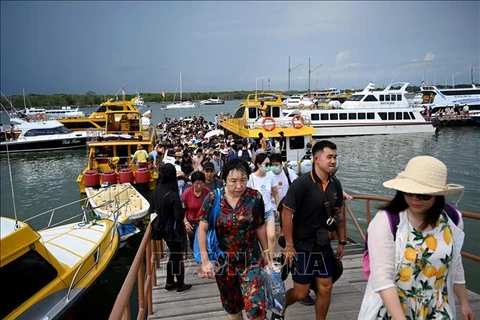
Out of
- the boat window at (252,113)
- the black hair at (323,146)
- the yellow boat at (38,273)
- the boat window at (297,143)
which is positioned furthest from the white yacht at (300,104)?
the black hair at (323,146)

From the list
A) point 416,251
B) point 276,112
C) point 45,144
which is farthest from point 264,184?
point 45,144

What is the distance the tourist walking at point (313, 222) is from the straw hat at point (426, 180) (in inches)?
45.7

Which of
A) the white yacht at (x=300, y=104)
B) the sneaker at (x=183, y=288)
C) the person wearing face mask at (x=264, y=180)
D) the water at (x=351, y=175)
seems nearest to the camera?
the sneaker at (x=183, y=288)

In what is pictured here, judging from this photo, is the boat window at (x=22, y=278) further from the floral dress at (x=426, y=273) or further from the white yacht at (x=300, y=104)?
the white yacht at (x=300, y=104)

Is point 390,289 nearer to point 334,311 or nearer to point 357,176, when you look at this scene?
point 334,311

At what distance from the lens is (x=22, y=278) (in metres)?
4.22

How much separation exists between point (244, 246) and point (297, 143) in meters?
13.2

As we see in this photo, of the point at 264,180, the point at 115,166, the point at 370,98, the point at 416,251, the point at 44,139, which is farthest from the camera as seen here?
the point at 370,98

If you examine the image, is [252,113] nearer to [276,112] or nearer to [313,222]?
[276,112]

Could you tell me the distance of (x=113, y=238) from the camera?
707 cm

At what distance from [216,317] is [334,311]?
126 cm

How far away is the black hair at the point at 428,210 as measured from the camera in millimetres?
1848

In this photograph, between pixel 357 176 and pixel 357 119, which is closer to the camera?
pixel 357 176

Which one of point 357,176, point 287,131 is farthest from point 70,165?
point 357,176
